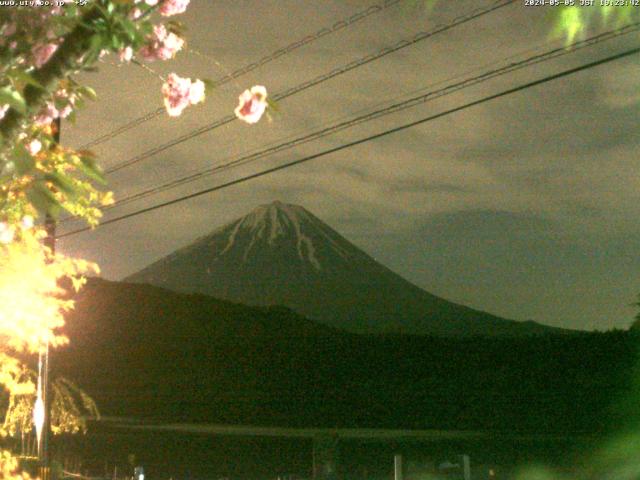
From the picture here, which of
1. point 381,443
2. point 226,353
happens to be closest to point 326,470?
point 381,443

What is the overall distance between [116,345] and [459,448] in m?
48.8

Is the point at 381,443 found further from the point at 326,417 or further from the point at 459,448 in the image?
the point at 326,417

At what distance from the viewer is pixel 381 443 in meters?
34.5

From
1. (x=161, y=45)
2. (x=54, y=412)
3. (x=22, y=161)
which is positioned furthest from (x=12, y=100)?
(x=54, y=412)

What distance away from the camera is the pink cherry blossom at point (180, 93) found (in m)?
5.03

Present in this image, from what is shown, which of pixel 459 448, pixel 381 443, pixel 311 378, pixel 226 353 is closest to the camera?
pixel 459 448

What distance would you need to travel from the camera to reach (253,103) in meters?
5.05

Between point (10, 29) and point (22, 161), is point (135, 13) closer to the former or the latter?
point (10, 29)

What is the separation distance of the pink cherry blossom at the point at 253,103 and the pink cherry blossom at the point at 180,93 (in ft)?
0.76

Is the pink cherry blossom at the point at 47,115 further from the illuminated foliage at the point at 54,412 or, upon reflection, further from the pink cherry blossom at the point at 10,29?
the illuminated foliage at the point at 54,412

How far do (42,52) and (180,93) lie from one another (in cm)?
85

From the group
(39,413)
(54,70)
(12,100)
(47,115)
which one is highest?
(47,115)

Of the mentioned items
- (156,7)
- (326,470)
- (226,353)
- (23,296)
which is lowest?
(326,470)

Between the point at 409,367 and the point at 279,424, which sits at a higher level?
the point at 409,367
